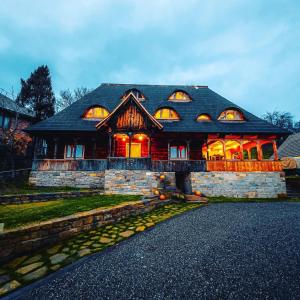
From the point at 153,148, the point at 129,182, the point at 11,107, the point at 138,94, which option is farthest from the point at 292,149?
the point at 11,107

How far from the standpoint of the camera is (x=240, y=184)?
12.2 meters

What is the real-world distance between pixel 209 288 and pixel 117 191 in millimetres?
8726

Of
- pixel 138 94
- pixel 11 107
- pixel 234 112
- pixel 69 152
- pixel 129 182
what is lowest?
pixel 129 182

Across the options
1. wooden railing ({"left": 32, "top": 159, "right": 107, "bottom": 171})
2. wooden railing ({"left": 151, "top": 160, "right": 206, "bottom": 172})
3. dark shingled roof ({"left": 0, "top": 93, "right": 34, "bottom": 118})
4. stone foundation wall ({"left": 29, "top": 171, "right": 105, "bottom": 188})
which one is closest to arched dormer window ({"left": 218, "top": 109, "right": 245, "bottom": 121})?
wooden railing ({"left": 151, "top": 160, "right": 206, "bottom": 172})

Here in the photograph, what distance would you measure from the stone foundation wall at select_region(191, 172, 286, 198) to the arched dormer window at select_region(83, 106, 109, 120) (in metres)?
9.70

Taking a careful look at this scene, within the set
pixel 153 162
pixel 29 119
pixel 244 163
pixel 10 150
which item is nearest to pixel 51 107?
pixel 29 119

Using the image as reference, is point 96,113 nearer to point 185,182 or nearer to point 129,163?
point 129,163

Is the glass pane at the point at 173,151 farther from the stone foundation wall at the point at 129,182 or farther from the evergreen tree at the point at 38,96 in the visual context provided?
the evergreen tree at the point at 38,96

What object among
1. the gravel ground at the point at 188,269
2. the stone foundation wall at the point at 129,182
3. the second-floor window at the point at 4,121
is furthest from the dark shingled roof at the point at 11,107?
the gravel ground at the point at 188,269

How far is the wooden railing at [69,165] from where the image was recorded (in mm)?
12484

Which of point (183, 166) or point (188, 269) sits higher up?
point (183, 166)

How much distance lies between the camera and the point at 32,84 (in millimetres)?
24281

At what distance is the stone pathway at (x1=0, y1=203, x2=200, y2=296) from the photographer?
2805 millimetres

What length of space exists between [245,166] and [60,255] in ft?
43.2
